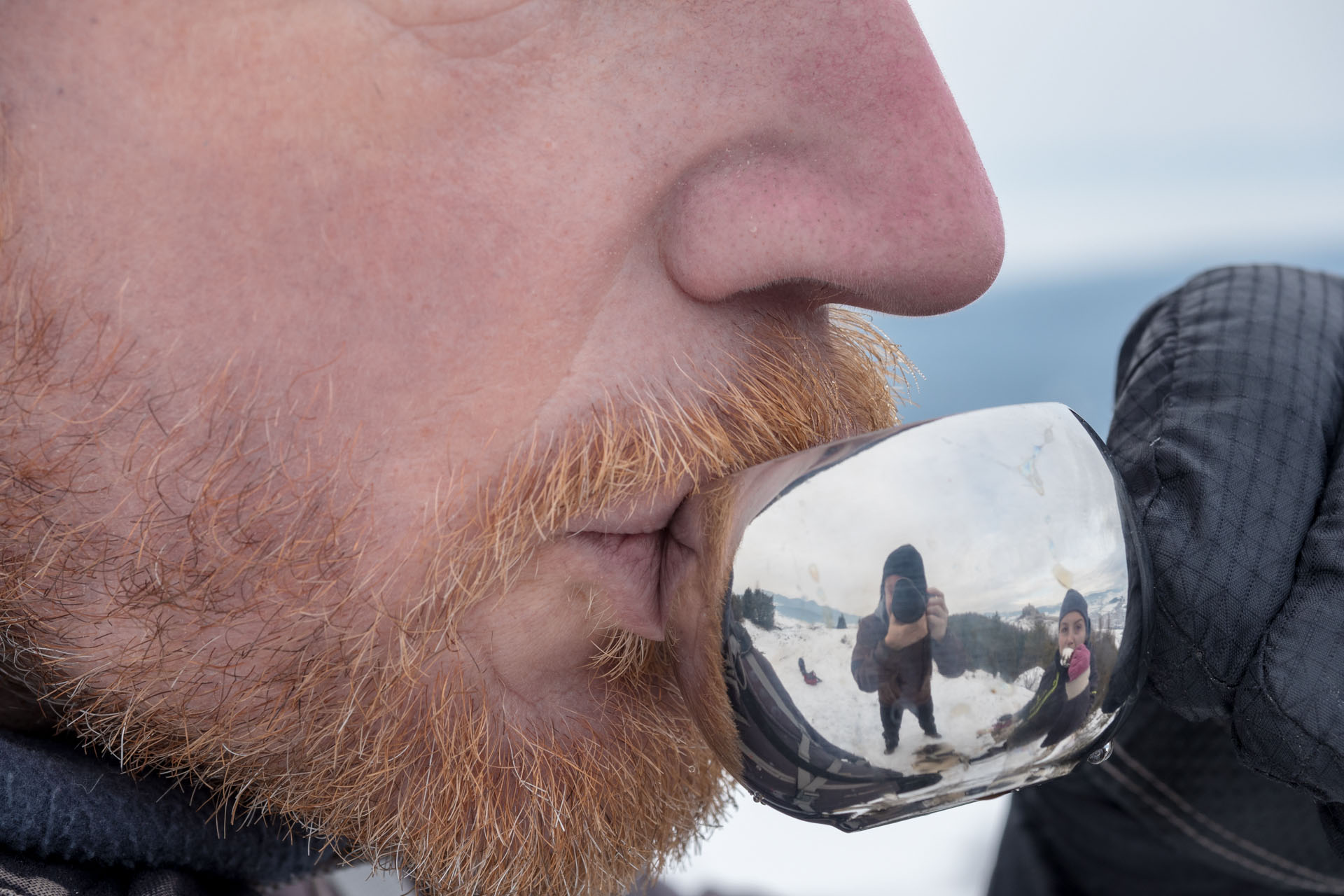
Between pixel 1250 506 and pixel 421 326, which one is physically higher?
pixel 421 326

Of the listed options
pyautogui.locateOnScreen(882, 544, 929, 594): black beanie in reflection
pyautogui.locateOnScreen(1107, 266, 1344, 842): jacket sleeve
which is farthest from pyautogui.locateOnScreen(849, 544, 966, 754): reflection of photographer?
pyautogui.locateOnScreen(1107, 266, 1344, 842): jacket sleeve

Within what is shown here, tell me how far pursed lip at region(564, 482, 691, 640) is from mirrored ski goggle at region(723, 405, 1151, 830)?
0.07 m

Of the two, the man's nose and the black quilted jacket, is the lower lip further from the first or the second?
the black quilted jacket

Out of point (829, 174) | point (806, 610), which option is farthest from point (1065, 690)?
point (829, 174)

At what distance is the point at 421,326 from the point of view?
0.40 metres

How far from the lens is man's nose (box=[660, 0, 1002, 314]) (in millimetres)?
412

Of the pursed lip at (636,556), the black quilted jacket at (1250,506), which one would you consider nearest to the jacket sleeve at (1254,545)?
the black quilted jacket at (1250,506)

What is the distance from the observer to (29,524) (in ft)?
1.42

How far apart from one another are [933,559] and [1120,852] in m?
0.84

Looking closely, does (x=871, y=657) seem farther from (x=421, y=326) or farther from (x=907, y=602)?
(x=421, y=326)

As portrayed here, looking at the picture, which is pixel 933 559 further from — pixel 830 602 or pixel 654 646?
pixel 654 646

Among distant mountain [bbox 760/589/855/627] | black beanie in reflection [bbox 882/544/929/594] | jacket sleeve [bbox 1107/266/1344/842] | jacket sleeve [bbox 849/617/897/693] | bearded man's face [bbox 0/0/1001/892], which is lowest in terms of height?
jacket sleeve [bbox 1107/266/1344/842]

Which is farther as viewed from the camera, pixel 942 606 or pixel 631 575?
pixel 631 575

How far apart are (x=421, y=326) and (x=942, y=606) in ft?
0.76
